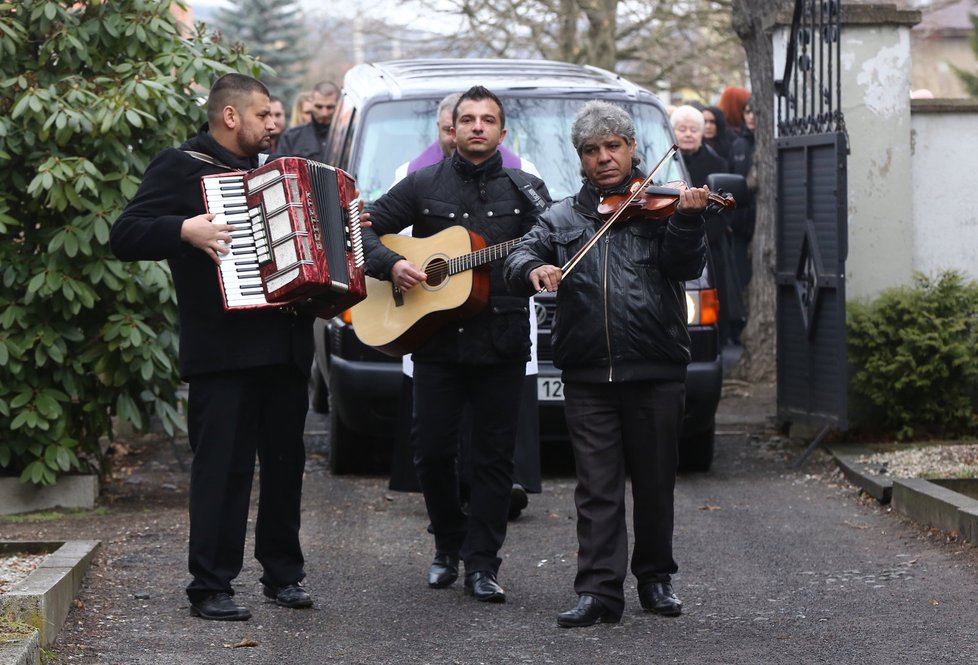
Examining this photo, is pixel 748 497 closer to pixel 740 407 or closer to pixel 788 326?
pixel 788 326

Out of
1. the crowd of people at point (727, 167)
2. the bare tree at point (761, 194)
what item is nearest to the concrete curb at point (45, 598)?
the crowd of people at point (727, 167)

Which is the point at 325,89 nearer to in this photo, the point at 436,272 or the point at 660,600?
the point at 436,272

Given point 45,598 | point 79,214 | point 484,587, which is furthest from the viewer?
point 79,214

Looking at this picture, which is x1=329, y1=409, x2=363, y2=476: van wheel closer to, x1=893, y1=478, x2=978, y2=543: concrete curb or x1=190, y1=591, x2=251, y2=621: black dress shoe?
x1=893, y1=478, x2=978, y2=543: concrete curb

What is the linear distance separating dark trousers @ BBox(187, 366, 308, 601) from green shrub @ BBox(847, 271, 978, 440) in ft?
15.1

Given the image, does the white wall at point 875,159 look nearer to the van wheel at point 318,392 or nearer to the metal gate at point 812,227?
the metal gate at point 812,227

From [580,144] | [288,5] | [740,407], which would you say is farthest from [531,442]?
[288,5]

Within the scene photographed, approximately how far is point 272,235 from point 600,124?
1.24 meters

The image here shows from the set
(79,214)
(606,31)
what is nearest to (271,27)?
(606,31)

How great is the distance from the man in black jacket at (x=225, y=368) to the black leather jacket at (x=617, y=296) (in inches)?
38.8

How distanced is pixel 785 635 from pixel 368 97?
5207 millimetres

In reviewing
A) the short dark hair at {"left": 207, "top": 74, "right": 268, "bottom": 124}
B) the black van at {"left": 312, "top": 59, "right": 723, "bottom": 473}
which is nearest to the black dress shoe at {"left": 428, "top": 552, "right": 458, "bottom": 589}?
the short dark hair at {"left": 207, "top": 74, "right": 268, "bottom": 124}

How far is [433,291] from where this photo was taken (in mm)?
6840

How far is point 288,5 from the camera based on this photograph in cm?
4697
